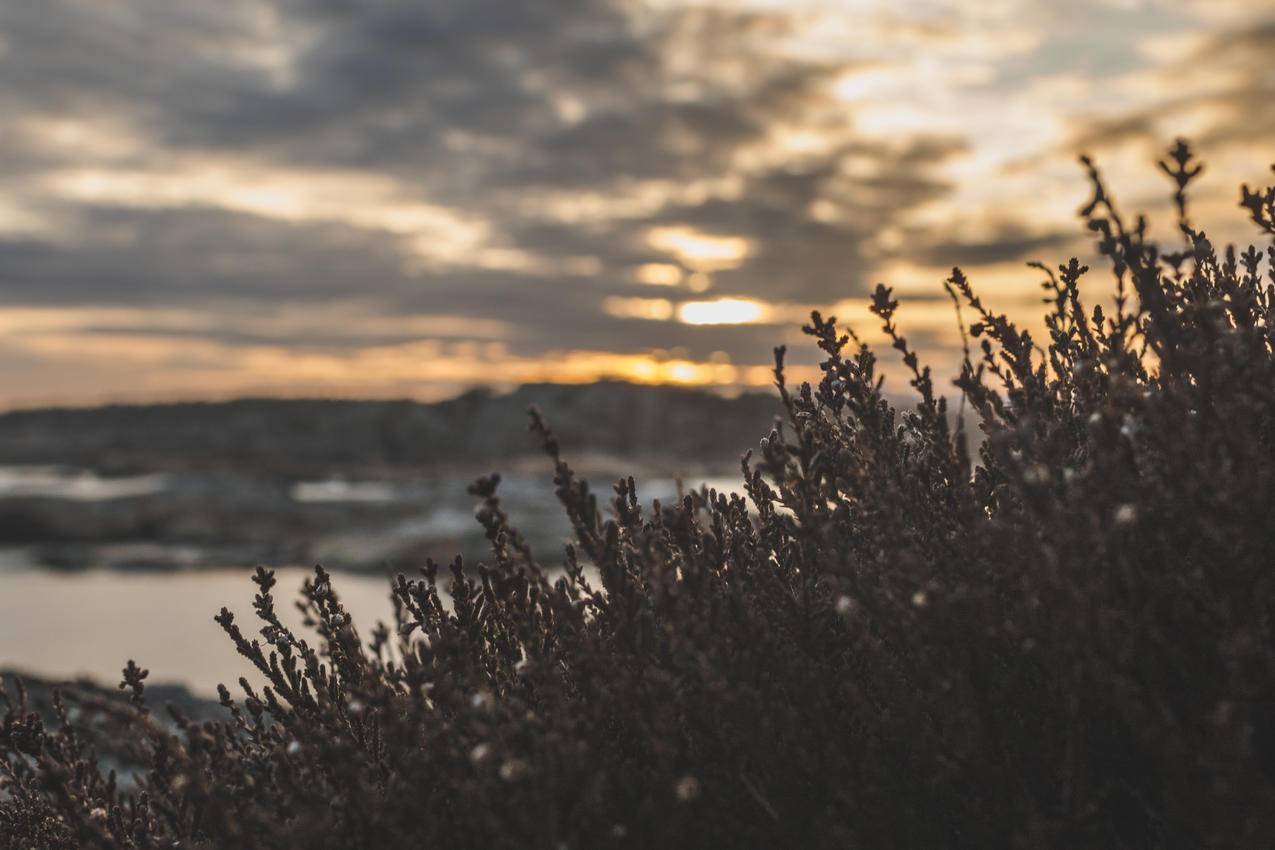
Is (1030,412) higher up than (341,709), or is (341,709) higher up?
(1030,412)

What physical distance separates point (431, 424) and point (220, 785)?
8147cm

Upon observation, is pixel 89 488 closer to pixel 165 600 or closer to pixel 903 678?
pixel 165 600

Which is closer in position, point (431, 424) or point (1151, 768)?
point (1151, 768)

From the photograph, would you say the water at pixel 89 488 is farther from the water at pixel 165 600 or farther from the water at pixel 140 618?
the water at pixel 140 618

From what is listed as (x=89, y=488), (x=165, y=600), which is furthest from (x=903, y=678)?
(x=89, y=488)

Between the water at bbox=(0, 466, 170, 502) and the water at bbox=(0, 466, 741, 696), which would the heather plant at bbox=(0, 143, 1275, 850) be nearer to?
the water at bbox=(0, 466, 741, 696)

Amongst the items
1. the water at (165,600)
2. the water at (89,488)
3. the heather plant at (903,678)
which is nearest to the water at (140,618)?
the water at (165,600)

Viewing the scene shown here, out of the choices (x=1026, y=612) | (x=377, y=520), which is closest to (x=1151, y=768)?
(x=1026, y=612)

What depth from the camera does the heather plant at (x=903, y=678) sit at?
1.96 metres

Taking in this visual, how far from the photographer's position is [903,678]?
2.39 meters

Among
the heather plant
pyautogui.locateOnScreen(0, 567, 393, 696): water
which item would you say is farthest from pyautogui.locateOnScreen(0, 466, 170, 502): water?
the heather plant

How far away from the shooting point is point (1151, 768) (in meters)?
2.15

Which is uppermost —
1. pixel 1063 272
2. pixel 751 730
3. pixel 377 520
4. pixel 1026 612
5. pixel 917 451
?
pixel 1063 272

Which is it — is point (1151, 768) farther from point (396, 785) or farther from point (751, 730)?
point (396, 785)
